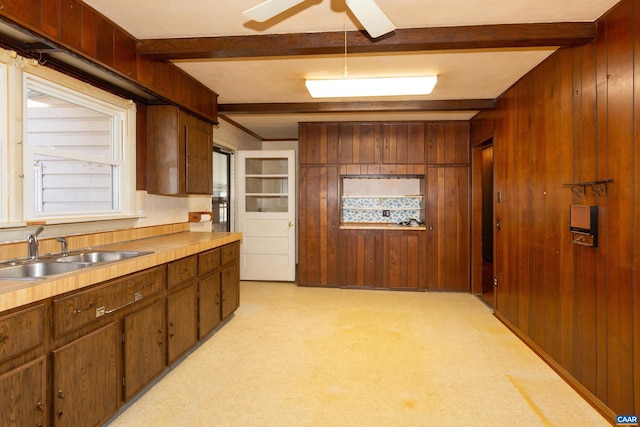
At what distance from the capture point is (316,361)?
2.90 m

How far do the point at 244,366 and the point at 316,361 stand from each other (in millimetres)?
579

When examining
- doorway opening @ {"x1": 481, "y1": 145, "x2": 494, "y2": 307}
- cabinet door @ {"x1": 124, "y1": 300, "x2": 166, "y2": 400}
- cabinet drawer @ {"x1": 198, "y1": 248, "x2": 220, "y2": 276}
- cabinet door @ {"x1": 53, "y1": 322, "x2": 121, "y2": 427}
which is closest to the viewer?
cabinet door @ {"x1": 53, "y1": 322, "x2": 121, "y2": 427}

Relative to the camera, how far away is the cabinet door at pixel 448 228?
5.09m

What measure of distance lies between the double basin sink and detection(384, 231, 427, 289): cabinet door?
11.7 feet

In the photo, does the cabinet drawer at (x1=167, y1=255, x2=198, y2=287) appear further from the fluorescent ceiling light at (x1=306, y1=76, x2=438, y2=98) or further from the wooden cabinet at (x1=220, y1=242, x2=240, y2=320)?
the fluorescent ceiling light at (x1=306, y1=76, x2=438, y2=98)

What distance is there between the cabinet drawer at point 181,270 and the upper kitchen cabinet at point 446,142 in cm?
363

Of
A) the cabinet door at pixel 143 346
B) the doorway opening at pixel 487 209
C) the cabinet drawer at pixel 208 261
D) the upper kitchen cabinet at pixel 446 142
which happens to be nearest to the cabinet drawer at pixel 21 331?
the cabinet door at pixel 143 346

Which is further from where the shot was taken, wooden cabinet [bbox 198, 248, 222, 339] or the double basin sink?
wooden cabinet [bbox 198, 248, 222, 339]

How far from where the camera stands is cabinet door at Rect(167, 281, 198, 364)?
103 inches

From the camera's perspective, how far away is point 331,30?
2.56m

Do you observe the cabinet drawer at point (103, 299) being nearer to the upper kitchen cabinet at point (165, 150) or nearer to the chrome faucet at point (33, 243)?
the chrome faucet at point (33, 243)

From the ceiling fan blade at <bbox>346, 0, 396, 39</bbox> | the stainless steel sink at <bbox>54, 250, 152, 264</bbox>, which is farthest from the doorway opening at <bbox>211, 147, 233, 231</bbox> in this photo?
the ceiling fan blade at <bbox>346, 0, 396, 39</bbox>

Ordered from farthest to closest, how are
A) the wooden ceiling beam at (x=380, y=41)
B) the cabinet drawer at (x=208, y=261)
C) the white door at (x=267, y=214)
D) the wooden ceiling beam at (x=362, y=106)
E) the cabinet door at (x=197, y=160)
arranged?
the white door at (x=267, y=214)
the wooden ceiling beam at (x=362, y=106)
the cabinet door at (x=197, y=160)
the cabinet drawer at (x=208, y=261)
the wooden ceiling beam at (x=380, y=41)

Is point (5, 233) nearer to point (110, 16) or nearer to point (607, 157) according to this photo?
point (110, 16)
